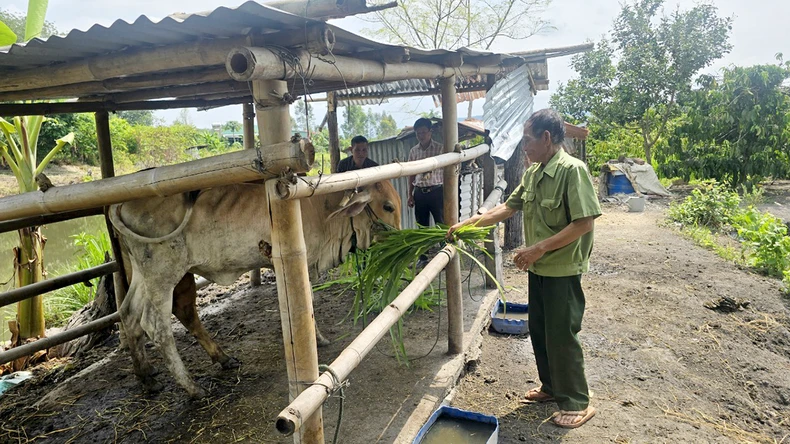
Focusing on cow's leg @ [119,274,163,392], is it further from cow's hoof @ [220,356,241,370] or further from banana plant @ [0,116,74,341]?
banana plant @ [0,116,74,341]

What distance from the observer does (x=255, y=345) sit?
4480mm

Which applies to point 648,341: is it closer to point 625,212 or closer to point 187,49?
point 187,49

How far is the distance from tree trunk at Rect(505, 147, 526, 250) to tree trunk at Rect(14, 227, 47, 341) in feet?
19.1

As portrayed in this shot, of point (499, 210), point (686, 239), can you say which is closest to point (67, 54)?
point (499, 210)

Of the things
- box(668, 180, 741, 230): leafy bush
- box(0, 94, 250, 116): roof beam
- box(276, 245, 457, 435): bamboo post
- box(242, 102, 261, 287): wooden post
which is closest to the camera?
box(276, 245, 457, 435): bamboo post

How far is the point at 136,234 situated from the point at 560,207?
2728mm

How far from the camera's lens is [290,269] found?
2.05 meters

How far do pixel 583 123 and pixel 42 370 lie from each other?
19569 mm

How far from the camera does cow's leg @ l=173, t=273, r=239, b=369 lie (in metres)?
3.94

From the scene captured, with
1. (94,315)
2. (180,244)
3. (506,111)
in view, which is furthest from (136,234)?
(506,111)

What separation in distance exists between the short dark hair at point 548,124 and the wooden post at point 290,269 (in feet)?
5.61

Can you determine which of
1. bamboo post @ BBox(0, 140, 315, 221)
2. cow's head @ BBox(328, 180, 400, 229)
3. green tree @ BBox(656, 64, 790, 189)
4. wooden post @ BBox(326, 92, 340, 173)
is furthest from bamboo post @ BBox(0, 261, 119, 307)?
green tree @ BBox(656, 64, 790, 189)

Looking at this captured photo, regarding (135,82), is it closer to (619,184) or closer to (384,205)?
(384,205)

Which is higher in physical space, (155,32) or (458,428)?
(155,32)
